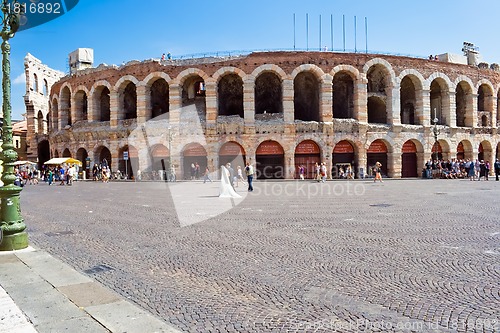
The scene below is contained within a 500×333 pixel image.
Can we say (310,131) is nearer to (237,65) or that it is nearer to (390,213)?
(237,65)

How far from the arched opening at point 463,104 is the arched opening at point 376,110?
832 centimetres

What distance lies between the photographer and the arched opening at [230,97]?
34.8 metres

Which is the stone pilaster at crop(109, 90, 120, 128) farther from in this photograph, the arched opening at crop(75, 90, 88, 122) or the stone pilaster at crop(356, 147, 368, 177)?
the stone pilaster at crop(356, 147, 368, 177)

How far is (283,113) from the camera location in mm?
31234

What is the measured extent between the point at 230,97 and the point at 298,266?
30.9m

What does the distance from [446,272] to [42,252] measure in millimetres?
6578

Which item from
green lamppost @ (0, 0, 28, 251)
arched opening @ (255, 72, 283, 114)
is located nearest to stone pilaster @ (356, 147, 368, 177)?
arched opening @ (255, 72, 283, 114)

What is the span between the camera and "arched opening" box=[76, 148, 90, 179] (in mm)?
36875

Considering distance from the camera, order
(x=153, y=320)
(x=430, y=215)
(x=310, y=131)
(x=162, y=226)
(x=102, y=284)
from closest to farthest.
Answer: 1. (x=153, y=320)
2. (x=102, y=284)
3. (x=162, y=226)
4. (x=430, y=215)
5. (x=310, y=131)

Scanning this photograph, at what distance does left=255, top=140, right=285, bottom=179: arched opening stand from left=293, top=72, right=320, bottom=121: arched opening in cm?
538

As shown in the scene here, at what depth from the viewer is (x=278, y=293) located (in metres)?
4.55

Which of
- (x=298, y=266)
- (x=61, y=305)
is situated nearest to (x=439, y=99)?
(x=298, y=266)

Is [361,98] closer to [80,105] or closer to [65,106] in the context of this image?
[80,105]

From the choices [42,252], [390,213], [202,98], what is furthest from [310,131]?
[42,252]
